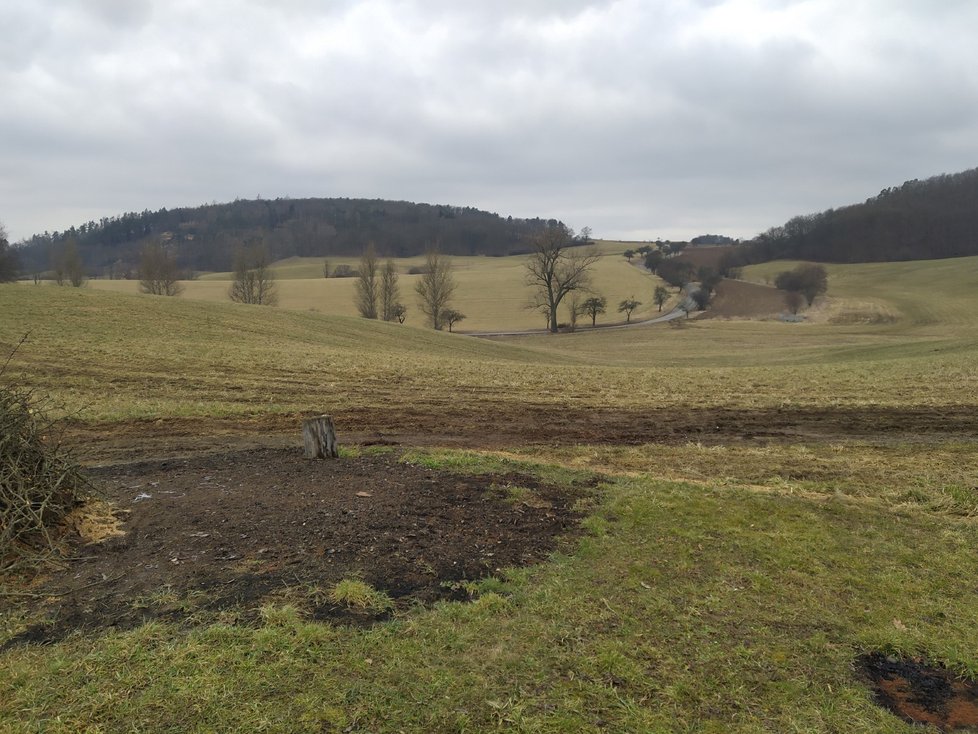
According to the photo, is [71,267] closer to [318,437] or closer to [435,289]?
[435,289]

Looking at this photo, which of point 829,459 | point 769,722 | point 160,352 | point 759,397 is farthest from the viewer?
point 160,352

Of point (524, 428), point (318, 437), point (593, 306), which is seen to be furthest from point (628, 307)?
point (318, 437)

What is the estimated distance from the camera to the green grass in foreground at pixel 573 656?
142 inches

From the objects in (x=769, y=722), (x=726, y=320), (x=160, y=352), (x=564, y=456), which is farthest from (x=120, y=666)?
(x=726, y=320)

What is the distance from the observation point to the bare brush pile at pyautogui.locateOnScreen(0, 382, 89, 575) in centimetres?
530

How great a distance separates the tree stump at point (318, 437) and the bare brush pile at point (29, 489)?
2.79 meters

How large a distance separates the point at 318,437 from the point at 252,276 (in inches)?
2408

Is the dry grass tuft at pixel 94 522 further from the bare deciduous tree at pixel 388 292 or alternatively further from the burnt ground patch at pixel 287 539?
the bare deciduous tree at pixel 388 292

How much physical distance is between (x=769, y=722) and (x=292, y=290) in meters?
93.3

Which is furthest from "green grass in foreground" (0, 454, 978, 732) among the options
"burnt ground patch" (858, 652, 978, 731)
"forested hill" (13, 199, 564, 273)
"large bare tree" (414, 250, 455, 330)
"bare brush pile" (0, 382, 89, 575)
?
"forested hill" (13, 199, 564, 273)

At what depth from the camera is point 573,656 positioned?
14.0ft

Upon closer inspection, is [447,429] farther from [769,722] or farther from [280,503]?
[769,722]

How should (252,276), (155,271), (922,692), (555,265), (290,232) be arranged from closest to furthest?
(922,692), (155,271), (252,276), (555,265), (290,232)

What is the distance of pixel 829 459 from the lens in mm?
10180
